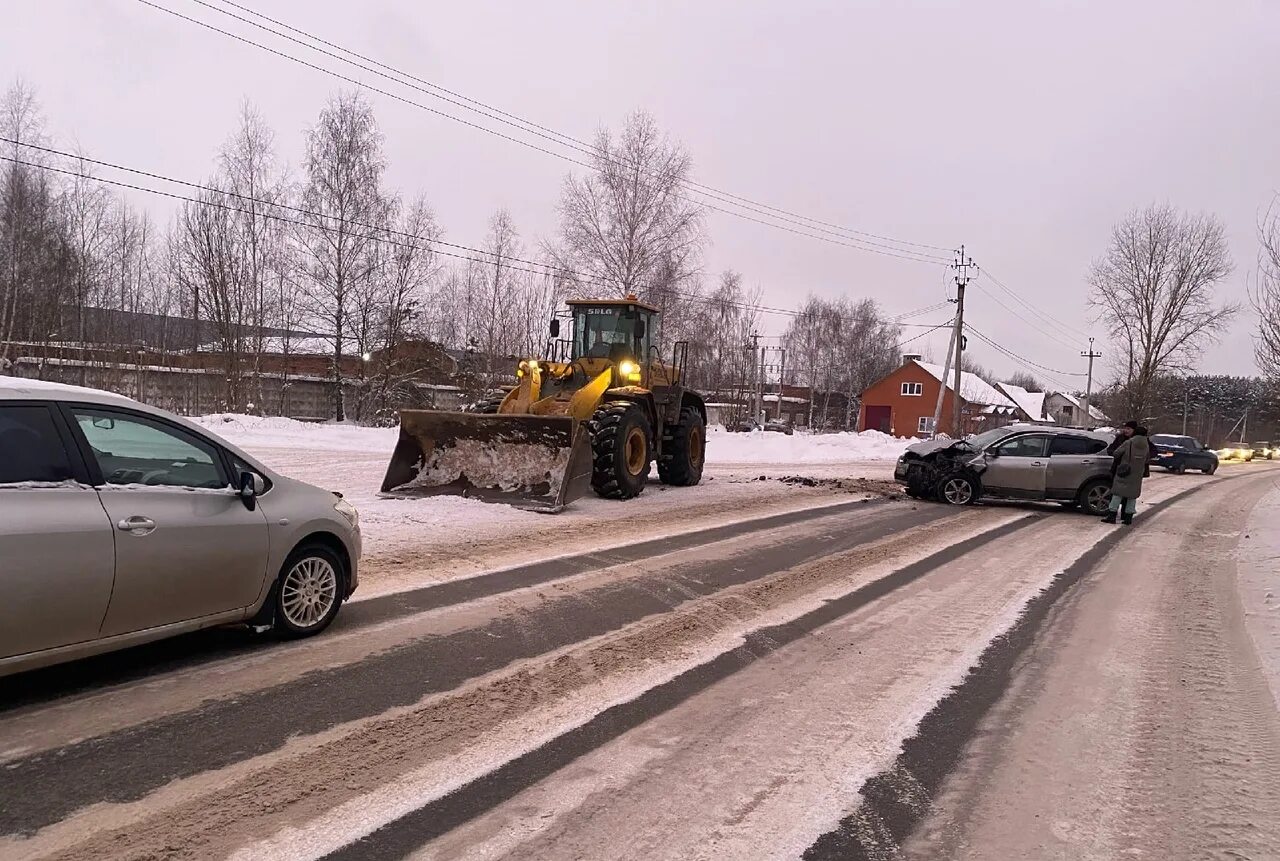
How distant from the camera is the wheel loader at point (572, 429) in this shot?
11.3 meters

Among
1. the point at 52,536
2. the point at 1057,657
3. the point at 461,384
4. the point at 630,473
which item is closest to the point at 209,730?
the point at 52,536

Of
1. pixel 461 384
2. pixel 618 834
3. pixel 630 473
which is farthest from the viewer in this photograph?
pixel 461 384

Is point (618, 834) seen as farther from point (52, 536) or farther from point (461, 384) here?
point (461, 384)

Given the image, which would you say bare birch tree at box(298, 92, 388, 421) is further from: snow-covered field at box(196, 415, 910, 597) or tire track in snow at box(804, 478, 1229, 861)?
tire track in snow at box(804, 478, 1229, 861)

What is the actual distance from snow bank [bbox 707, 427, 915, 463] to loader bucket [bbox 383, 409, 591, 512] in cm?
1289

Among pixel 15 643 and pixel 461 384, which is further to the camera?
pixel 461 384

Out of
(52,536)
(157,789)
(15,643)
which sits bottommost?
(157,789)

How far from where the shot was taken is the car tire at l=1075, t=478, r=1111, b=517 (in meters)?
14.2

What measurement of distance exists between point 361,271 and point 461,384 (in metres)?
8.28

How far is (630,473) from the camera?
1271 centimetres

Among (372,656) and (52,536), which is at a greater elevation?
(52,536)

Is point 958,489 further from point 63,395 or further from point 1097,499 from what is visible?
point 63,395

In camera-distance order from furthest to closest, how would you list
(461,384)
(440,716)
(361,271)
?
(461,384) < (361,271) < (440,716)

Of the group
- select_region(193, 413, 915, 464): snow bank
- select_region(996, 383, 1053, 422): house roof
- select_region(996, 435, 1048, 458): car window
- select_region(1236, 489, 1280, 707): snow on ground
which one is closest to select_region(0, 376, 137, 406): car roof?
select_region(1236, 489, 1280, 707): snow on ground
